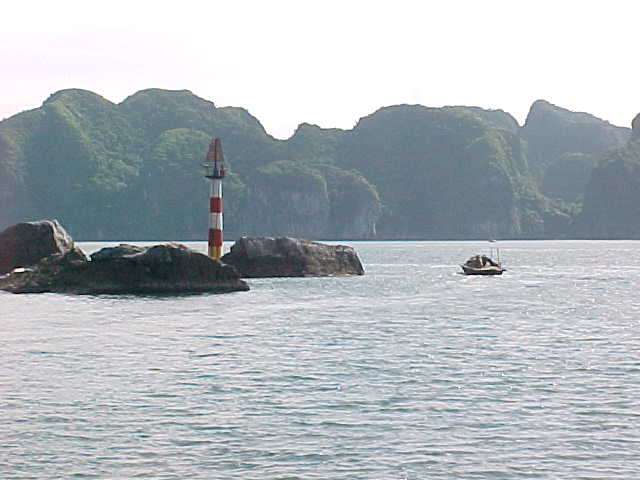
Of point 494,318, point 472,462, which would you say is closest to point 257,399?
point 472,462

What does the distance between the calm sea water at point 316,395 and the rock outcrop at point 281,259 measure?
3163cm

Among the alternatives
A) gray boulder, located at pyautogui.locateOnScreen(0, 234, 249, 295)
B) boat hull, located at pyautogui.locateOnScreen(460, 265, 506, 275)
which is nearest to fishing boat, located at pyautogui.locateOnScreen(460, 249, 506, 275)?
boat hull, located at pyautogui.locateOnScreen(460, 265, 506, 275)

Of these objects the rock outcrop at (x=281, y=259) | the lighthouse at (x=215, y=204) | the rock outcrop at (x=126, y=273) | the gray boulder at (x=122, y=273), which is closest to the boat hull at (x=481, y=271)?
the rock outcrop at (x=281, y=259)

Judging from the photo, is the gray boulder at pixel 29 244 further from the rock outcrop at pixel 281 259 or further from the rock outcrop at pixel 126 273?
the rock outcrop at pixel 281 259

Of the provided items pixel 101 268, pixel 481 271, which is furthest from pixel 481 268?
pixel 101 268

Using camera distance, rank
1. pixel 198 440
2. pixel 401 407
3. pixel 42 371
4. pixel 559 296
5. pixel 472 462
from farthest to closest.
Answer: pixel 559 296, pixel 42 371, pixel 401 407, pixel 198 440, pixel 472 462

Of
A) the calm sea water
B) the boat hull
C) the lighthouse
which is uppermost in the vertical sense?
the lighthouse

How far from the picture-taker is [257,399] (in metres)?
21.7

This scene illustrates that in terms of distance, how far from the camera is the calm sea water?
52.1 feet

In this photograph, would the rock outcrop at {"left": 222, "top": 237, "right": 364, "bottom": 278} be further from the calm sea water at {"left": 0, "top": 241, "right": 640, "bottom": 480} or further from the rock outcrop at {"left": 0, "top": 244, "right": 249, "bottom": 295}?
the calm sea water at {"left": 0, "top": 241, "right": 640, "bottom": 480}

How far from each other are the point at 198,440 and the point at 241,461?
1765mm

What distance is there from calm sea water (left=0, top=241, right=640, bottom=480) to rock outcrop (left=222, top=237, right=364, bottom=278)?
3163 cm

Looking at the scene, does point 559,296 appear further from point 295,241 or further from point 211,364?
point 211,364

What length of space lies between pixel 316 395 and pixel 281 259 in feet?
187
